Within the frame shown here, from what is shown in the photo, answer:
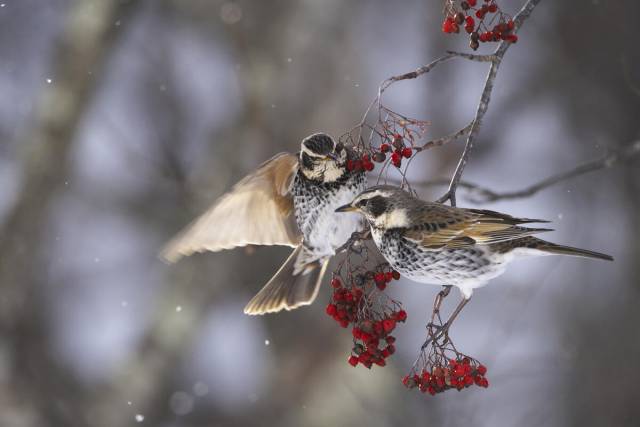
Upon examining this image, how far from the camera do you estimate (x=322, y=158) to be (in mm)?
2900

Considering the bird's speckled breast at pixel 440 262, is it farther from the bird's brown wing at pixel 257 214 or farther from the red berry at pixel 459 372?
the bird's brown wing at pixel 257 214

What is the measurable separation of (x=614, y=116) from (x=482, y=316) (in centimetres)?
205

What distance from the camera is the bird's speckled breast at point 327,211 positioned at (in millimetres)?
2967

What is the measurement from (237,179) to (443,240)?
4.24 m

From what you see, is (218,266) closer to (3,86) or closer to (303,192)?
(3,86)

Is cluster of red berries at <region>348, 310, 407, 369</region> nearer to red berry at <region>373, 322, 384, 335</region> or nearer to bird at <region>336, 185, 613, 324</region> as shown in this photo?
red berry at <region>373, 322, 384, 335</region>

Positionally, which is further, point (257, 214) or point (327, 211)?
point (257, 214)

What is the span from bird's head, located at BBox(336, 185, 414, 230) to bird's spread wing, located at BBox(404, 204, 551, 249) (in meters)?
0.05

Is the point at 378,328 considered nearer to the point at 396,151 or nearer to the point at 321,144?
the point at 396,151

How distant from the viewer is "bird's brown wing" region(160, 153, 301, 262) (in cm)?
315

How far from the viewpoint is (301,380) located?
7.16 meters

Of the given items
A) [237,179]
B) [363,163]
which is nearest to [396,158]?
[363,163]

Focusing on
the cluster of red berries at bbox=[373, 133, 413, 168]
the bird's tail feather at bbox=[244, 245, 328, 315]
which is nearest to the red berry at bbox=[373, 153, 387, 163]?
the cluster of red berries at bbox=[373, 133, 413, 168]

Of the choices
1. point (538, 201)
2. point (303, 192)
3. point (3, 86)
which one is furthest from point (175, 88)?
point (303, 192)
